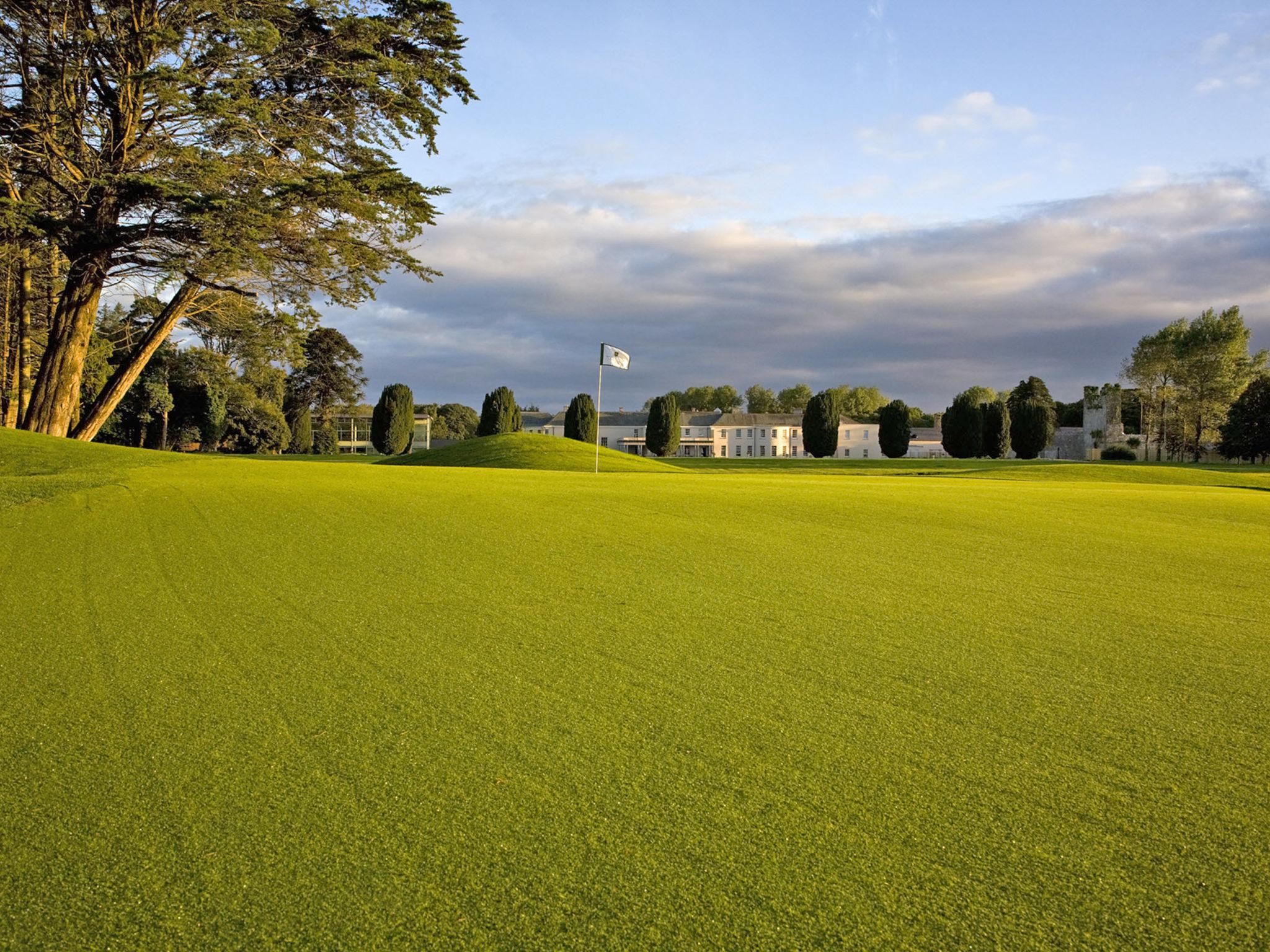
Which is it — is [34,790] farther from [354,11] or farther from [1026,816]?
[354,11]

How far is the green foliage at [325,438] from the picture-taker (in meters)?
72.2

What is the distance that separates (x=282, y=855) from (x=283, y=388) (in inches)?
2695

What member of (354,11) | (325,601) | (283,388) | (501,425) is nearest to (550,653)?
(325,601)

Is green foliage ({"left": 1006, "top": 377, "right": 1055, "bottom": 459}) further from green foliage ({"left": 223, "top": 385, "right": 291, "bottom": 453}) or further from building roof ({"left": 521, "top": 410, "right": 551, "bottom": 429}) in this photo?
building roof ({"left": 521, "top": 410, "right": 551, "bottom": 429})

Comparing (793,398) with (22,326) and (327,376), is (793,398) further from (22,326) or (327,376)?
(22,326)

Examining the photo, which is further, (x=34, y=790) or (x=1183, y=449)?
(x=1183, y=449)

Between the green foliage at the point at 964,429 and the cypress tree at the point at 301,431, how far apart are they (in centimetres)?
4801

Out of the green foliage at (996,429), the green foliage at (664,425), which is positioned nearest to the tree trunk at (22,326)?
the green foliage at (664,425)

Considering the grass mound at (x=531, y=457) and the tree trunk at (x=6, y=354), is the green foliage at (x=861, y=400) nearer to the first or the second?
the grass mound at (x=531, y=457)

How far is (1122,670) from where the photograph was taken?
5.46 meters

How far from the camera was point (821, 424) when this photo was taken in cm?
6556

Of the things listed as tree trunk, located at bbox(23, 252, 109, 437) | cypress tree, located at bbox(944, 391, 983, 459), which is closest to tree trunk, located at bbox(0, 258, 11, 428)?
tree trunk, located at bbox(23, 252, 109, 437)

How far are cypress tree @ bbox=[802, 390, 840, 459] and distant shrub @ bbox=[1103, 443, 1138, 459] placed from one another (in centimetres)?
2299

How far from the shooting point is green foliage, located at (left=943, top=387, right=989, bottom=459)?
63062 millimetres
